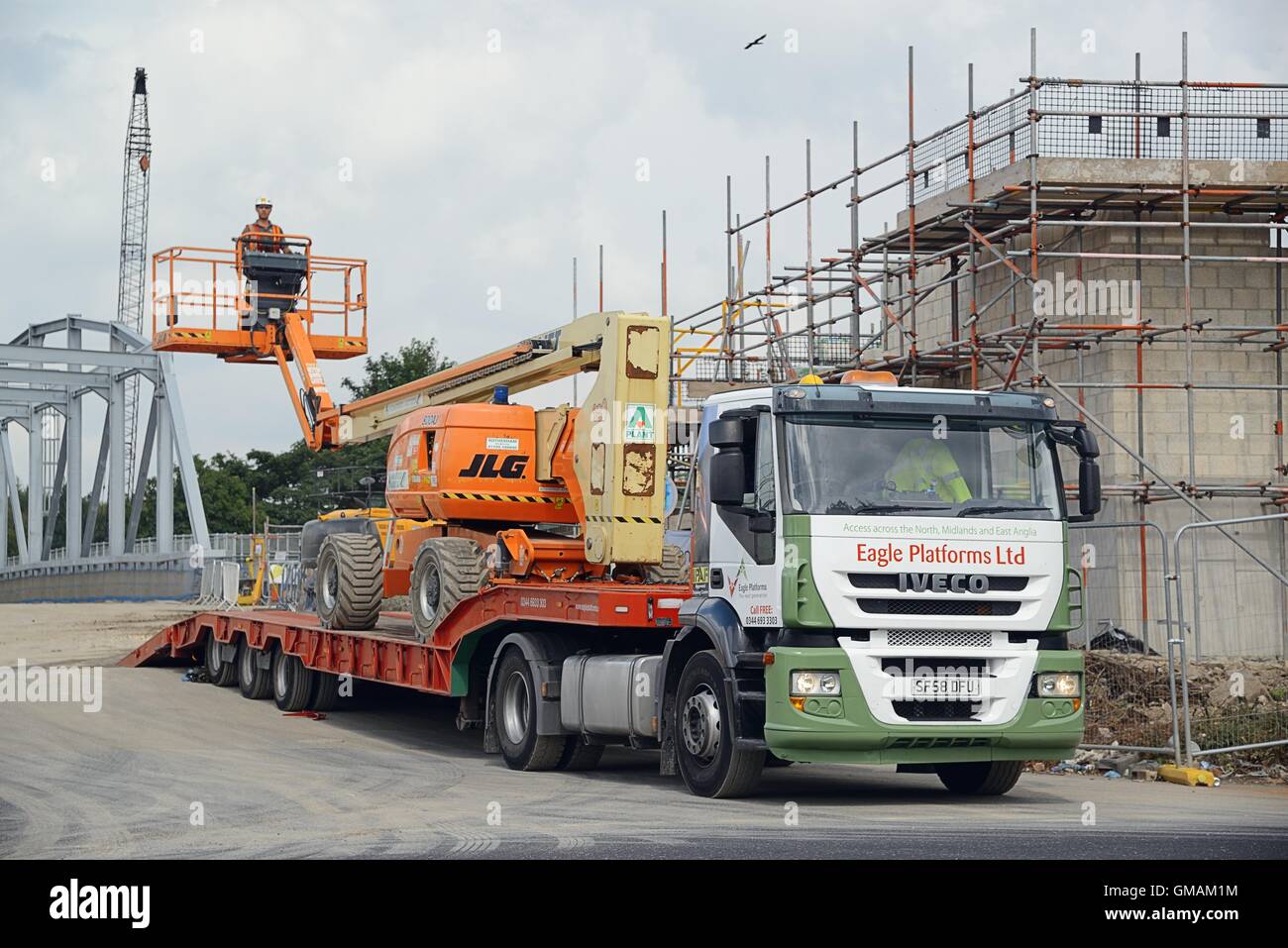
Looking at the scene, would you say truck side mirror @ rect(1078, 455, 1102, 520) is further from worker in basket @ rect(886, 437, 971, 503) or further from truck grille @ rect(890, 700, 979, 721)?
truck grille @ rect(890, 700, 979, 721)

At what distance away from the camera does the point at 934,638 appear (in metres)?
11.1

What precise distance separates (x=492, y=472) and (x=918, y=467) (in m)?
5.76

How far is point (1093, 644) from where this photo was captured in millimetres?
17969

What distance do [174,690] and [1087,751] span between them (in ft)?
41.3

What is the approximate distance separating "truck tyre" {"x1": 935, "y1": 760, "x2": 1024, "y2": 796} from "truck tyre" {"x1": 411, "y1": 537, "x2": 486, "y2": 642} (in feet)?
15.4

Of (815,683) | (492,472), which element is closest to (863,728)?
(815,683)

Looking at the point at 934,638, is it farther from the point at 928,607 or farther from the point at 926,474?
the point at 926,474

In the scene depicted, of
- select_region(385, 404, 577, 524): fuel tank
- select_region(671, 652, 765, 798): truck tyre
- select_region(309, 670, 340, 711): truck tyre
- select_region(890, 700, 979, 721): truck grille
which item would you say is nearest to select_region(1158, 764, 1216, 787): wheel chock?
select_region(890, 700, 979, 721): truck grille

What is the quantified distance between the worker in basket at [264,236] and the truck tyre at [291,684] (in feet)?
22.2

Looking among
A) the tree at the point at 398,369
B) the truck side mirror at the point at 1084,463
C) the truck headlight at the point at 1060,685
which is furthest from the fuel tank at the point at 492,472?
the tree at the point at 398,369

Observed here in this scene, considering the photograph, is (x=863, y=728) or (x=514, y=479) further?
(x=514, y=479)

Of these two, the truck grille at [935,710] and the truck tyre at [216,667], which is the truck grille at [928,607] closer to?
the truck grille at [935,710]

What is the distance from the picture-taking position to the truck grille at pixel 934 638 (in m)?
11.0
